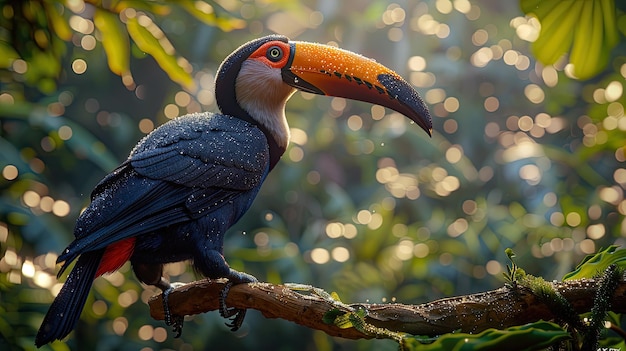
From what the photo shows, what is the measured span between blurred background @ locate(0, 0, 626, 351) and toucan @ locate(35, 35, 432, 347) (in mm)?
1408

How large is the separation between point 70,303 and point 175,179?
0.93 feet

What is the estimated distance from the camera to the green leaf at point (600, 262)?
1.08 metres

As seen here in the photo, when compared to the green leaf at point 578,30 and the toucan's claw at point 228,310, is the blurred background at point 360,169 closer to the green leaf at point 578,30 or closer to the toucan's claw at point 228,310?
the green leaf at point 578,30

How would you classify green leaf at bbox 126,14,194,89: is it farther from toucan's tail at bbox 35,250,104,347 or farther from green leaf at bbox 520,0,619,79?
green leaf at bbox 520,0,619,79

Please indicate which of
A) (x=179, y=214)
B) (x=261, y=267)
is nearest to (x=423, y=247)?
(x=261, y=267)

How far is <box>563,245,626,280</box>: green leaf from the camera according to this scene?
108 centimetres

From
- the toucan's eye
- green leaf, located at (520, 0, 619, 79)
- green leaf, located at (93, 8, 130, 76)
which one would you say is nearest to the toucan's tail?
the toucan's eye

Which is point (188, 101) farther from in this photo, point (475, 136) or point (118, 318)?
point (475, 136)

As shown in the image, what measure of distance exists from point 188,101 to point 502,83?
2.02m

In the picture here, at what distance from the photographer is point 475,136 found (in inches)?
167

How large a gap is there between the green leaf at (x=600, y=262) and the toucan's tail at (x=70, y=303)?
2.66 ft

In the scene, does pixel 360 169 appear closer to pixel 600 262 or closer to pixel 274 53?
pixel 274 53

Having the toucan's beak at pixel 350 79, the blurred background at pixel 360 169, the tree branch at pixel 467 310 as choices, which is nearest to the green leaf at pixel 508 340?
the tree branch at pixel 467 310

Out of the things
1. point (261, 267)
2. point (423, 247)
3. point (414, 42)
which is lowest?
point (261, 267)
